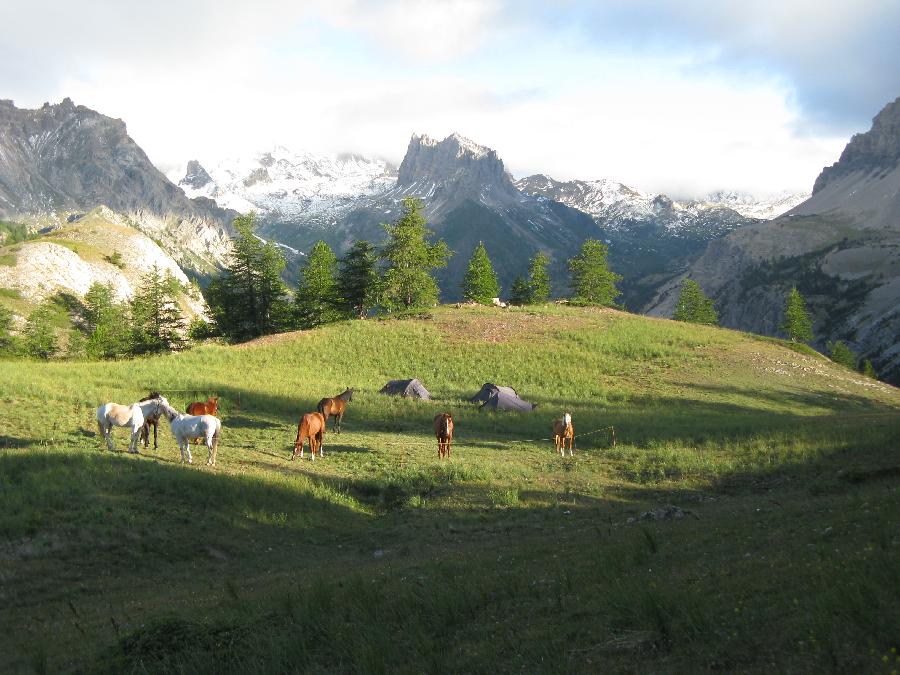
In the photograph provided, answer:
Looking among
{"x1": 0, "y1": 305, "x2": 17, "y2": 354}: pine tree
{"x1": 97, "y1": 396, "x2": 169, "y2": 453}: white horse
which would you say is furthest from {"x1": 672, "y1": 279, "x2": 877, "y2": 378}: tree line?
{"x1": 0, "y1": 305, "x2": 17, "y2": 354}: pine tree

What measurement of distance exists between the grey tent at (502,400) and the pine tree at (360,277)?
1263 inches

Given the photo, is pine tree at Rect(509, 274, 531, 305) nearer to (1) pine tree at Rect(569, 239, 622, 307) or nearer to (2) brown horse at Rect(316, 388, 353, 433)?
(1) pine tree at Rect(569, 239, 622, 307)

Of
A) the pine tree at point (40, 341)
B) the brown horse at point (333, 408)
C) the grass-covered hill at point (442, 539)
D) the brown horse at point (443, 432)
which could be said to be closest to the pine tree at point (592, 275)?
the grass-covered hill at point (442, 539)

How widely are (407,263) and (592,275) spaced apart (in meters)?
31.8

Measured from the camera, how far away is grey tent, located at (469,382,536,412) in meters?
36.0

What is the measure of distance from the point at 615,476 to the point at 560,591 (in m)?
15.0

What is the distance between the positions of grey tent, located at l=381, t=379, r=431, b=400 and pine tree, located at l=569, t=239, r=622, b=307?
4979cm

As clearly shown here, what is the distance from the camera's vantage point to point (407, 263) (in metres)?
64.8

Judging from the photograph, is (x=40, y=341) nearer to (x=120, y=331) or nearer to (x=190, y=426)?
(x=120, y=331)

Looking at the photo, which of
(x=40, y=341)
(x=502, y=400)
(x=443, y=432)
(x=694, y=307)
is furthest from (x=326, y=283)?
(x=694, y=307)

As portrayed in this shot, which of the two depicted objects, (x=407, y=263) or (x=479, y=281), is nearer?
(x=407, y=263)

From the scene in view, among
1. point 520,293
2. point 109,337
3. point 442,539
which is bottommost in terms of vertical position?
point 442,539

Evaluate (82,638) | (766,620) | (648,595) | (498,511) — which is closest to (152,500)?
(82,638)

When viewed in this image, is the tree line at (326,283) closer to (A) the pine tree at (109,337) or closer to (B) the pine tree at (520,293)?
(A) the pine tree at (109,337)
